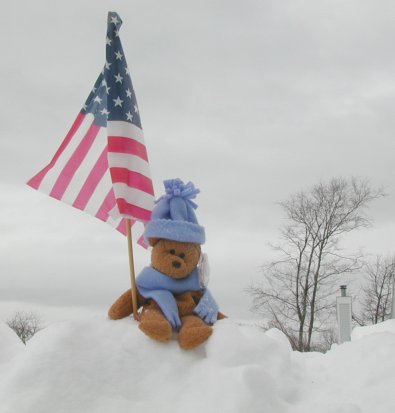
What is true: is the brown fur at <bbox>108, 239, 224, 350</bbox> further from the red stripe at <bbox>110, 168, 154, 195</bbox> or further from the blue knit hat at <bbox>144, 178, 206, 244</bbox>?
the red stripe at <bbox>110, 168, 154, 195</bbox>

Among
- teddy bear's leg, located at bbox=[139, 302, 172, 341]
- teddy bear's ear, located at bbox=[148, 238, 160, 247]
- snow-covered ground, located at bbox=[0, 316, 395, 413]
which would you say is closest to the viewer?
snow-covered ground, located at bbox=[0, 316, 395, 413]

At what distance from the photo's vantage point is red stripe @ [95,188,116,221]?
496 centimetres

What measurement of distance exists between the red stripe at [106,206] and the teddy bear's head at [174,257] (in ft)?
2.67

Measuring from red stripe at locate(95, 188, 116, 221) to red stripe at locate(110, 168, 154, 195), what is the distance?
56 cm

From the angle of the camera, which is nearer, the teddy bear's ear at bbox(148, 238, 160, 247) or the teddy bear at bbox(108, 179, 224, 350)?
the teddy bear at bbox(108, 179, 224, 350)

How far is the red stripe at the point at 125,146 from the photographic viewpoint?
14.4 ft

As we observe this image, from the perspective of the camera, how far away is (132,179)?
4457 mm

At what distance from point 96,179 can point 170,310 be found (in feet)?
5.29

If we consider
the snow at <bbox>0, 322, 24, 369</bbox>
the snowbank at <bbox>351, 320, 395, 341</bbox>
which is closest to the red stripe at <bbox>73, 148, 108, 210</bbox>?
the snow at <bbox>0, 322, 24, 369</bbox>

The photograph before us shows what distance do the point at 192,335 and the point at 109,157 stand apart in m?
1.58

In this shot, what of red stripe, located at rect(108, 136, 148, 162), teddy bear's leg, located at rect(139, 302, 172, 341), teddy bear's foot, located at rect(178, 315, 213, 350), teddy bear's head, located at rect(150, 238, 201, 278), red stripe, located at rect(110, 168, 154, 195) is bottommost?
teddy bear's foot, located at rect(178, 315, 213, 350)

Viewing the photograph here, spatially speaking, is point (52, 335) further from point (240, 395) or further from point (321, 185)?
point (321, 185)

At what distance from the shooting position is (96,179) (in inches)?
198

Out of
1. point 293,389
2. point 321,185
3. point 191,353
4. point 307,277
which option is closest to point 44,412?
point 191,353
